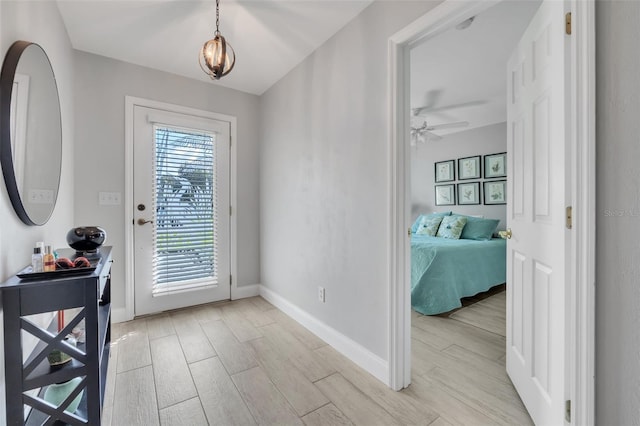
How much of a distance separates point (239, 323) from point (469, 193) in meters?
4.20

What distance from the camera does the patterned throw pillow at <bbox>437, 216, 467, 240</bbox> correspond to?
12.2 feet

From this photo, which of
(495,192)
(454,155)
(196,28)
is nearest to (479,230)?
(495,192)

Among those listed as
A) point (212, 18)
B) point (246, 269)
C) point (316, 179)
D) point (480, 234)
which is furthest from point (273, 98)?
point (480, 234)

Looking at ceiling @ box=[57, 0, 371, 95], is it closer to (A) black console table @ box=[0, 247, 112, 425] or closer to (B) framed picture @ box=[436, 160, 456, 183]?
(A) black console table @ box=[0, 247, 112, 425]

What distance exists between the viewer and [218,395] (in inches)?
62.1

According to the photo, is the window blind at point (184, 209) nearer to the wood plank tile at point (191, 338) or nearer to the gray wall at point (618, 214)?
the wood plank tile at point (191, 338)

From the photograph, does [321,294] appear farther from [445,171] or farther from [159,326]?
[445,171]

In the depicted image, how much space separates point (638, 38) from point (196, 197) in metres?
3.18

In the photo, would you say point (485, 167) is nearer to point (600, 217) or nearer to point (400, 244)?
point (400, 244)

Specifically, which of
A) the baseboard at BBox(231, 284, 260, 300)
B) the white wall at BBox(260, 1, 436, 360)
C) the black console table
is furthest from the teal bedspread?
the black console table

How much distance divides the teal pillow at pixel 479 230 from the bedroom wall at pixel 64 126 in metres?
4.17

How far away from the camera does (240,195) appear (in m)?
3.27

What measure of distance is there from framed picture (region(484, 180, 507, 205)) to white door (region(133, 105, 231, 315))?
4050 mm

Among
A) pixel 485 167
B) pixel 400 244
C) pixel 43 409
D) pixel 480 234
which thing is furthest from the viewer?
pixel 485 167
